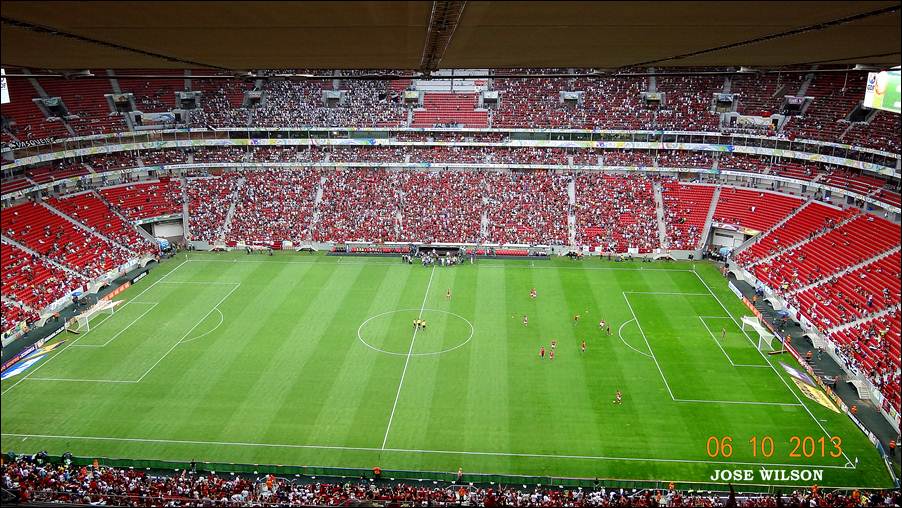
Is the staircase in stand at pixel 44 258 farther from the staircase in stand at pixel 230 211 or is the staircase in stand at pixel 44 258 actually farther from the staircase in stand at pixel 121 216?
the staircase in stand at pixel 230 211

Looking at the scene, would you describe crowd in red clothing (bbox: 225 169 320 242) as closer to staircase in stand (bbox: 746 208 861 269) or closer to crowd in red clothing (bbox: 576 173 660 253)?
crowd in red clothing (bbox: 576 173 660 253)

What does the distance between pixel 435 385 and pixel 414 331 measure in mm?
6590

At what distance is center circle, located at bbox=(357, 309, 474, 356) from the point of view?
3572cm

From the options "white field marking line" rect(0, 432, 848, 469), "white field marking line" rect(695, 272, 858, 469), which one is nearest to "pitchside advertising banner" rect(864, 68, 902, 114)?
"white field marking line" rect(695, 272, 858, 469)

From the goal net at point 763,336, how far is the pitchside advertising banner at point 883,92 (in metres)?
16.4

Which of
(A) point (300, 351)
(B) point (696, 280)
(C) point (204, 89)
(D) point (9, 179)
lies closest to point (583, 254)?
(B) point (696, 280)

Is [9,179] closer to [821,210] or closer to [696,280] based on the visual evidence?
[696,280]

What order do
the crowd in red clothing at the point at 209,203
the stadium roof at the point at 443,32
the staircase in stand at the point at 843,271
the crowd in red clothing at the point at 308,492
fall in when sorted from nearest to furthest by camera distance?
the stadium roof at the point at 443,32, the crowd in red clothing at the point at 308,492, the staircase in stand at the point at 843,271, the crowd in red clothing at the point at 209,203

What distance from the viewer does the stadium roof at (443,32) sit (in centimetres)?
656

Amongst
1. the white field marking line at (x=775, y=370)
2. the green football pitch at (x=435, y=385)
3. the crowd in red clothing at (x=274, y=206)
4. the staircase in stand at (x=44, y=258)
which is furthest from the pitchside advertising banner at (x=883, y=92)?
the staircase in stand at (x=44, y=258)

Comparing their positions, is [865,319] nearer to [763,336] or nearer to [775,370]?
[763,336]

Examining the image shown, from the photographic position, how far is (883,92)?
40281mm

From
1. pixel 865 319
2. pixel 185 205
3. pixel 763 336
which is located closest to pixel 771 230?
pixel 865 319

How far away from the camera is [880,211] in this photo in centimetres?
4253
